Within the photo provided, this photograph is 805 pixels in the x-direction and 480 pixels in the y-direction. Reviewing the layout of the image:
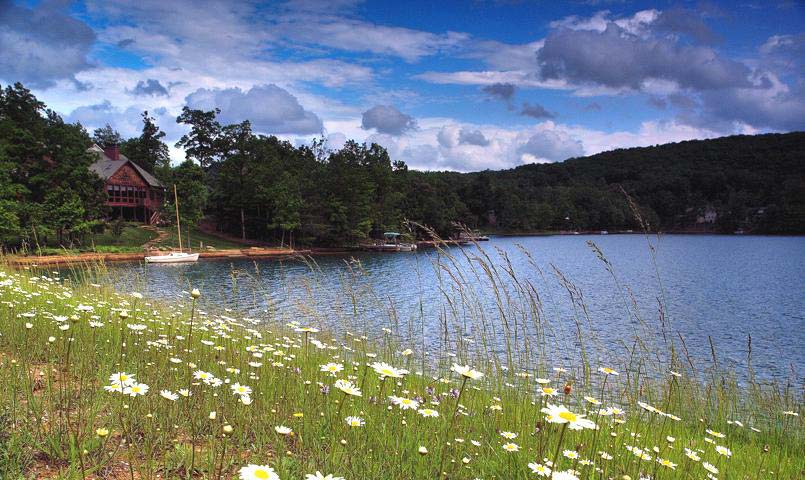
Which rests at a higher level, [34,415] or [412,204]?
[412,204]

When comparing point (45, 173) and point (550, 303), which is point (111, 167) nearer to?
point (45, 173)

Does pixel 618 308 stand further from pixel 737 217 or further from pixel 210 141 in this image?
pixel 737 217

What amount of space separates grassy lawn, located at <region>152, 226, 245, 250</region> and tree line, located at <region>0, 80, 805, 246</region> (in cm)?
236

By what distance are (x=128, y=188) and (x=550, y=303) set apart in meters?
49.8

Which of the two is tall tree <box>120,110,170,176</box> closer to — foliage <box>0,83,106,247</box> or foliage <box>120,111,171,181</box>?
foliage <box>120,111,171,181</box>

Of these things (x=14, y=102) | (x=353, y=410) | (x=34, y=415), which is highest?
(x=14, y=102)

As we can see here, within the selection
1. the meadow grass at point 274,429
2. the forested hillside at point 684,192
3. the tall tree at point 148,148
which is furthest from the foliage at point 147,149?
the meadow grass at point 274,429

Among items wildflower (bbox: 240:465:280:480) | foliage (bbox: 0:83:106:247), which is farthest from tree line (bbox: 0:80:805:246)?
wildflower (bbox: 240:465:280:480)

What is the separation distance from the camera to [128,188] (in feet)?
175

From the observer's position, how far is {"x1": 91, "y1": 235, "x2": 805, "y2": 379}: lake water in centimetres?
814

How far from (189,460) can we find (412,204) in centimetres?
7549

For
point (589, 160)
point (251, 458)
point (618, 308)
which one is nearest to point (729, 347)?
point (618, 308)

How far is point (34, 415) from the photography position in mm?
3123

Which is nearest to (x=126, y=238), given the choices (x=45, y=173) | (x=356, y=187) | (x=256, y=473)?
(x=45, y=173)
